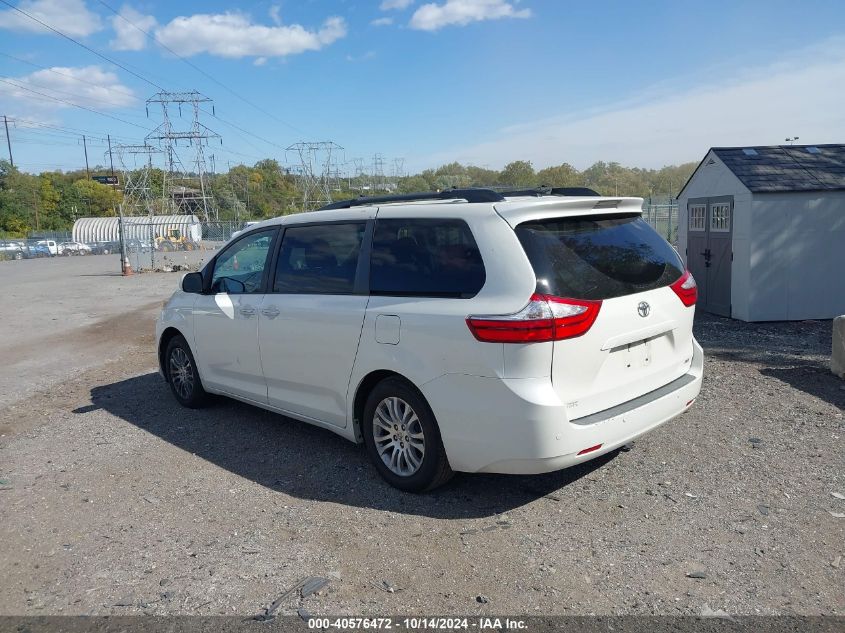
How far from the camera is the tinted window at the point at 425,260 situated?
13.0 feet

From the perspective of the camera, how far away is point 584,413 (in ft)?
12.5

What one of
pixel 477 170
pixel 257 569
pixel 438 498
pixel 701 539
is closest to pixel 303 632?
pixel 257 569

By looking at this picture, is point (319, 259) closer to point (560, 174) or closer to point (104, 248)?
point (560, 174)

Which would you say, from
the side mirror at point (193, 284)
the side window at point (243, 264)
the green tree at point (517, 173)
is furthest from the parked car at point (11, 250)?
the side window at point (243, 264)

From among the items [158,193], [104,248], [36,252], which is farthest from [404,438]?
[158,193]

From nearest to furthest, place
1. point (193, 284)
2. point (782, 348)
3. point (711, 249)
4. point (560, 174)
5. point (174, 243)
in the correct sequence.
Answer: point (193, 284) → point (782, 348) → point (711, 249) → point (174, 243) → point (560, 174)

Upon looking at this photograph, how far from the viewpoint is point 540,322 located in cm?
360

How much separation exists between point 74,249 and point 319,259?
59998mm

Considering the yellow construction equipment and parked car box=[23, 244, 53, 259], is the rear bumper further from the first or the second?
parked car box=[23, 244, 53, 259]

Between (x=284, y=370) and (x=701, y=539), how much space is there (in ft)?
10.0

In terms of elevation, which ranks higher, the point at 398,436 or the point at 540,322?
the point at 540,322

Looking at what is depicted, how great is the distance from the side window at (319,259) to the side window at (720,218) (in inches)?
320

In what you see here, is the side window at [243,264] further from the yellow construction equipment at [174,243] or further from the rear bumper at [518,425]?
the yellow construction equipment at [174,243]

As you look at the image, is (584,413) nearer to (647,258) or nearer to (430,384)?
(430,384)
